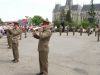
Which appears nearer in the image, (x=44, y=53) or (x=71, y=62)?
(x=44, y=53)

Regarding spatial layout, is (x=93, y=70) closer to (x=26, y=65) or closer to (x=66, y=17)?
(x=26, y=65)

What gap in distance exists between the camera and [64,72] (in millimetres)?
12359

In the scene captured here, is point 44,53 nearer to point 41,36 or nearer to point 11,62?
point 41,36

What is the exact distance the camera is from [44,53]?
35.7ft

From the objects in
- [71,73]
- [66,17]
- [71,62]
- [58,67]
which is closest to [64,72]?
[71,73]

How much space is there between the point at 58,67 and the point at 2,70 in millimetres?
2354

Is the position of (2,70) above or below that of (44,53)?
below

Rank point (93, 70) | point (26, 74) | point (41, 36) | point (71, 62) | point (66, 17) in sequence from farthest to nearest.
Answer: point (66, 17) < point (71, 62) < point (93, 70) < point (26, 74) < point (41, 36)

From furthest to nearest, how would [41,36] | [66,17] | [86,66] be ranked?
1. [66,17]
2. [86,66]
3. [41,36]

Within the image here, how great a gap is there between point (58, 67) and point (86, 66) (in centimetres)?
135

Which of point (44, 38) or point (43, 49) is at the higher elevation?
point (44, 38)

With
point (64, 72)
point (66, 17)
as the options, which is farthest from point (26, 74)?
point (66, 17)

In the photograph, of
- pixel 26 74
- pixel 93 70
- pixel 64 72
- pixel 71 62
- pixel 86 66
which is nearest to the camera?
pixel 26 74

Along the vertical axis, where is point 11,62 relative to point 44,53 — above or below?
below
